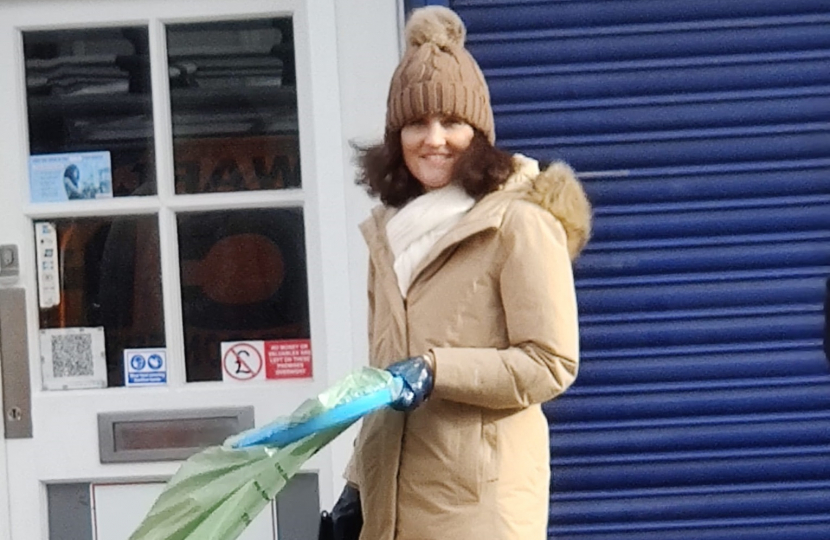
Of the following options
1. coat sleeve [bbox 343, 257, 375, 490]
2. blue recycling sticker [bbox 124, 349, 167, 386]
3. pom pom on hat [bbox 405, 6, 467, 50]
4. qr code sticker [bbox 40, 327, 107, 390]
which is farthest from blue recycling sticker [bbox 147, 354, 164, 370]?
pom pom on hat [bbox 405, 6, 467, 50]

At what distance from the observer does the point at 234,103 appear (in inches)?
144

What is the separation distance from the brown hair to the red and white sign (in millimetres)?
1013

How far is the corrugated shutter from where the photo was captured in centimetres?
359

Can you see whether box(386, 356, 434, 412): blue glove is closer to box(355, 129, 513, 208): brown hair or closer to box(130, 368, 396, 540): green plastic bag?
box(130, 368, 396, 540): green plastic bag

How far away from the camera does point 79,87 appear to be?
3.67 metres

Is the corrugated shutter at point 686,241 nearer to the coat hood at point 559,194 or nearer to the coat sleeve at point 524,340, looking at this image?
the coat hood at point 559,194

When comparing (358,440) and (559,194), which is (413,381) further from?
(559,194)

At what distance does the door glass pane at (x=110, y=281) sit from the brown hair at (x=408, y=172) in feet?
3.75

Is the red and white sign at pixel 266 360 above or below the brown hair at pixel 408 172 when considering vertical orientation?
below

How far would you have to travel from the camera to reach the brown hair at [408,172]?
243 centimetres

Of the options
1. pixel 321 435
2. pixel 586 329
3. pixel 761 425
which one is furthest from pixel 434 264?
pixel 761 425

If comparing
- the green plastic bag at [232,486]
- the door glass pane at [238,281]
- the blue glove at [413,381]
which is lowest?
the green plastic bag at [232,486]

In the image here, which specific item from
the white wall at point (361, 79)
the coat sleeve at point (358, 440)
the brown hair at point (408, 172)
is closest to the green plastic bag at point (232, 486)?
the coat sleeve at point (358, 440)

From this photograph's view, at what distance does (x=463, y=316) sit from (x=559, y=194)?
304mm
